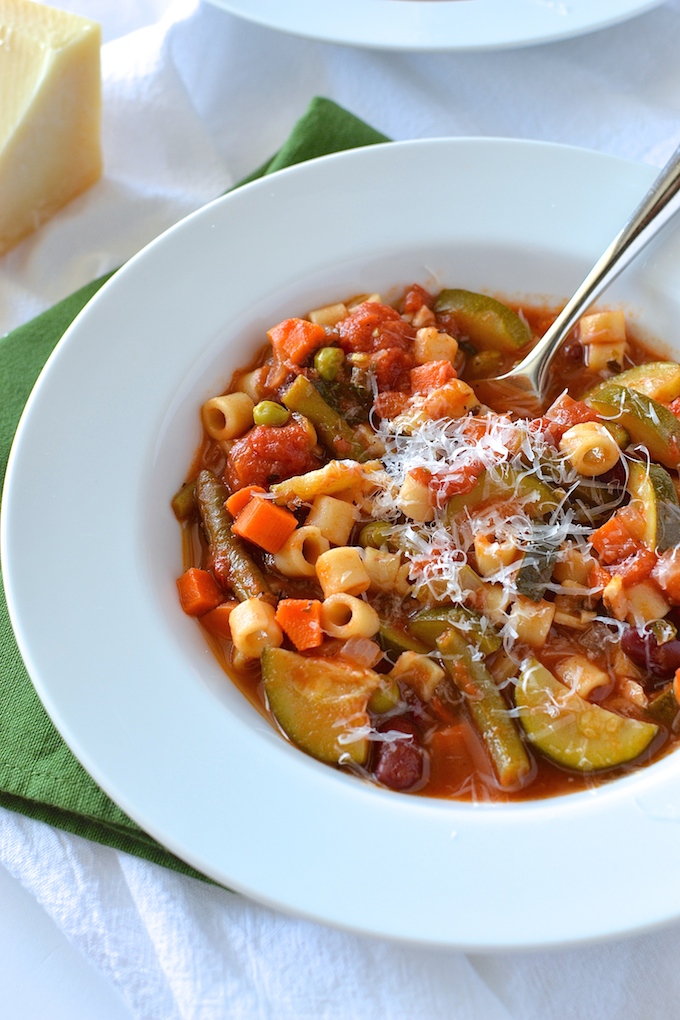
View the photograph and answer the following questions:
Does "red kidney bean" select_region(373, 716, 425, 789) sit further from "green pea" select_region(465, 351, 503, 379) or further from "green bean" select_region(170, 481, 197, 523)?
"green pea" select_region(465, 351, 503, 379)

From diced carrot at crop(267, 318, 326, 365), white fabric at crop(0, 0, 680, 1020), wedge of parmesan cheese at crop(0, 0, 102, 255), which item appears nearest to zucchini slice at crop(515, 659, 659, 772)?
white fabric at crop(0, 0, 680, 1020)

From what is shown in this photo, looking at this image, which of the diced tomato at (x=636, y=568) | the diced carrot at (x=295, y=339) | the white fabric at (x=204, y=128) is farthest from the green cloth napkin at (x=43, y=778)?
the diced tomato at (x=636, y=568)

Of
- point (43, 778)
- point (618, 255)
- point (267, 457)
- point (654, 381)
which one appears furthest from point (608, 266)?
point (43, 778)

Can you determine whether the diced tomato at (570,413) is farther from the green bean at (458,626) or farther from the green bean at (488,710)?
the green bean at (488,710)

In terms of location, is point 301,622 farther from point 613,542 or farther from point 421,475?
point 613,542

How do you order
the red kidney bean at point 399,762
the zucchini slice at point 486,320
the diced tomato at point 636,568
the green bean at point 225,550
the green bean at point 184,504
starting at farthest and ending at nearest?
the zucchini slice at point 486,320 → the green bean at point 184,504 → the green bean at point 225,550 → the diced tomato at point 636,568 → the red kidney bean at point 399,762
